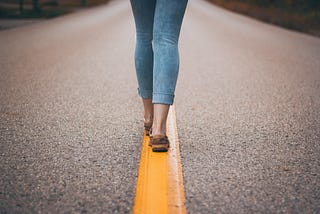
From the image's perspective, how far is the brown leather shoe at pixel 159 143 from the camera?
230 cm

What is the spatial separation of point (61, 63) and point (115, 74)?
1205mm

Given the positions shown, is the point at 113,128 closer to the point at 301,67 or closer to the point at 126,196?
the point at 126,196

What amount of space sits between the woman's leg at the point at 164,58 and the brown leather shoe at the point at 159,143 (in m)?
0.03

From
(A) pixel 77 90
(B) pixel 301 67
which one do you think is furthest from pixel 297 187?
(B) pixel 301 67

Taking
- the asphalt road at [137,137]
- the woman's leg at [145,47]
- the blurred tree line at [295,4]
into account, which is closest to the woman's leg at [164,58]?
the woman's leg at [145,47]

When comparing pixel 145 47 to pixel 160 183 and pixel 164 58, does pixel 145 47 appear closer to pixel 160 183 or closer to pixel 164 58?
pixel 164 58

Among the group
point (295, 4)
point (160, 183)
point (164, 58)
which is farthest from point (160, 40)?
point (295, 4)

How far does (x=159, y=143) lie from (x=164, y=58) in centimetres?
52

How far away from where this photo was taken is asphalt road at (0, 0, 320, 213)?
1.74 meters

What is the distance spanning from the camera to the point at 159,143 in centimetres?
230

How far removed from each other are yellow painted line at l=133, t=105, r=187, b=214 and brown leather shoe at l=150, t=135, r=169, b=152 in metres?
0.03

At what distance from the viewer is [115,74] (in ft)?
16.9

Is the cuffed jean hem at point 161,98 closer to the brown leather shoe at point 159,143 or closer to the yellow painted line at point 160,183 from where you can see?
the brown leather shoe at point 159,143

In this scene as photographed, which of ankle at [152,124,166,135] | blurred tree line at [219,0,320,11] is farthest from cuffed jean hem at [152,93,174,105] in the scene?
blurred tree line at [219,0,320,11]
